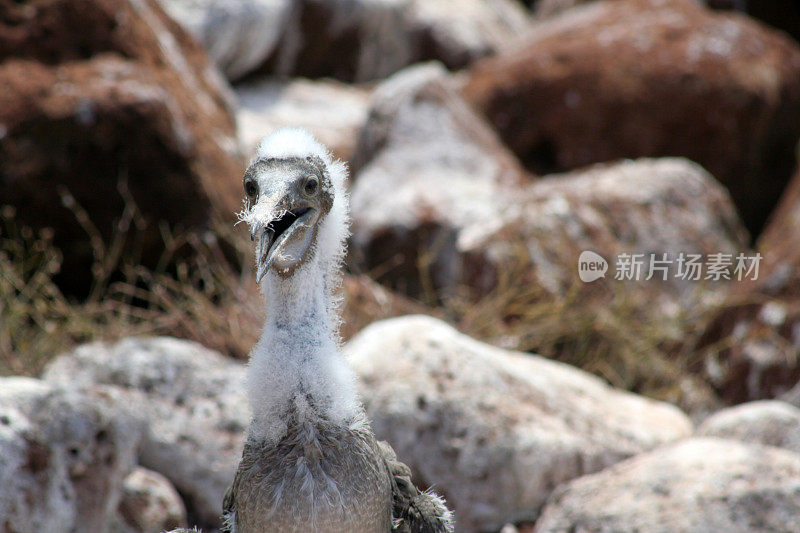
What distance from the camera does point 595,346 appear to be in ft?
20.1

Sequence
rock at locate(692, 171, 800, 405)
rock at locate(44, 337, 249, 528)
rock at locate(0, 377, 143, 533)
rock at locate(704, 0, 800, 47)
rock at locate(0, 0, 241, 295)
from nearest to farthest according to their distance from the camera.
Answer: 1. rock at locate(0, 377, 143, 533)
2. rock at locate(44, 337, 249, 528)
3. rock at locate(0, 0, 241, 295)
4. rock at locate(692, 171, 800, 405)
5. rock at locate(704, 0, 800, 47)

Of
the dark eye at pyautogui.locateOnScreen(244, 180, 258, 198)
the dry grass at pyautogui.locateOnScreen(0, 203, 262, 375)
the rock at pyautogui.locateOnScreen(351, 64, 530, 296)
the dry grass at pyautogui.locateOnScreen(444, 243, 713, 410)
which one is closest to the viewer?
the dark eye at pyautogui.locateOnScreen(244, 180, 258, 198)

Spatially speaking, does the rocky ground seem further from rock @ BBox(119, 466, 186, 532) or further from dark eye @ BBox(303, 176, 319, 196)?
dark eye @ BBox(303, 176, 319, 196)

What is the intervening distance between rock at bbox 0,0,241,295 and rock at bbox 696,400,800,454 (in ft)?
10.7

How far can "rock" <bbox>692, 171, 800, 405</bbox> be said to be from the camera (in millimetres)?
5703

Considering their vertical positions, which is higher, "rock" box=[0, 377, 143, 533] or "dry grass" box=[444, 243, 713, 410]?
"rock" box=[0, 377, 143, 533]

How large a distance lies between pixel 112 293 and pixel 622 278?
3.41 meters

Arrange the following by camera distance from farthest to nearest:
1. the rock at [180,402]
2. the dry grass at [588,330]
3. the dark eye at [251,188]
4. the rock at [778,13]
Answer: the rock at [778,13]
the dry grass at [588,330]
the rock at [180,402]
the dark eye at [251,188]

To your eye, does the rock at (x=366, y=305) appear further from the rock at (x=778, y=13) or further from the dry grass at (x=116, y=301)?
the rock at (x=778, y=13)

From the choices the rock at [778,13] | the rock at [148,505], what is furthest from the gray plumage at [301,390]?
the rock at [778,13]

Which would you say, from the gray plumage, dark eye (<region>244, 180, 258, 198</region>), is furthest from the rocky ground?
dark eye (<region>244, 180, 258, 198</region>)

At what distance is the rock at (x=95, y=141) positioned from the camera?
210 inches

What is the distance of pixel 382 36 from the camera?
11.3 meters

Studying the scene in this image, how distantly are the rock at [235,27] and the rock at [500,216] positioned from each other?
6.46 feet
